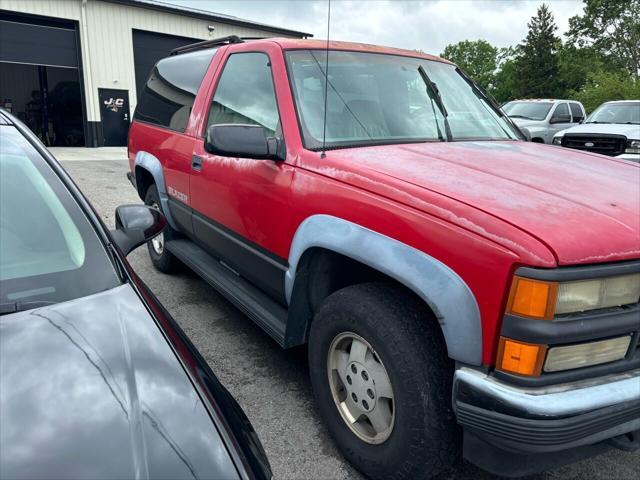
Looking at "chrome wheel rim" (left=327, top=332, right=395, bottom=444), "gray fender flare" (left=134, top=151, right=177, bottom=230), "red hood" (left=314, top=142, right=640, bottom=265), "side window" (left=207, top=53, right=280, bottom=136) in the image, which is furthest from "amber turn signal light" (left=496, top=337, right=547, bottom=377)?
"gray fender flare" (left=134, top=151, right=177, bottom=230)

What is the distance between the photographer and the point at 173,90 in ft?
13.9

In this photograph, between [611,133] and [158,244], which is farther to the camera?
[611,133]

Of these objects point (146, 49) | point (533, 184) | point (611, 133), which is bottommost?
point (611, 133)

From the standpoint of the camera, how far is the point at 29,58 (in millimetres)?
17656

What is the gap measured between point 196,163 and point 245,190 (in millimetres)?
773

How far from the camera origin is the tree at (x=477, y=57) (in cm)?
7238

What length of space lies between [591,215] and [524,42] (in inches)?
2099

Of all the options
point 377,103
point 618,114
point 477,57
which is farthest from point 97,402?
point 477,57

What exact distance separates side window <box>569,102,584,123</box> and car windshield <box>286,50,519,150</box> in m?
12.5

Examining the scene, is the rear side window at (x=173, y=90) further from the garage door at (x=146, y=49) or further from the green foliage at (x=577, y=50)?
the green foliage at (x=577, y=50)

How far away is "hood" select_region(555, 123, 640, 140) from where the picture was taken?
9438 mm

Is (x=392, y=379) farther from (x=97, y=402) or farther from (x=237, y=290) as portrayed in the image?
(x=237, y=290)

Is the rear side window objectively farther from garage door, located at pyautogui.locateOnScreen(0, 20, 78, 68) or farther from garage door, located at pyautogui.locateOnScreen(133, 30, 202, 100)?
garage door, located at pyautogui.locateOnScreen(133, 30, 202, 100)

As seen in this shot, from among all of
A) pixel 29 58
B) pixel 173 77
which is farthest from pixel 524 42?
pixel 173 77
